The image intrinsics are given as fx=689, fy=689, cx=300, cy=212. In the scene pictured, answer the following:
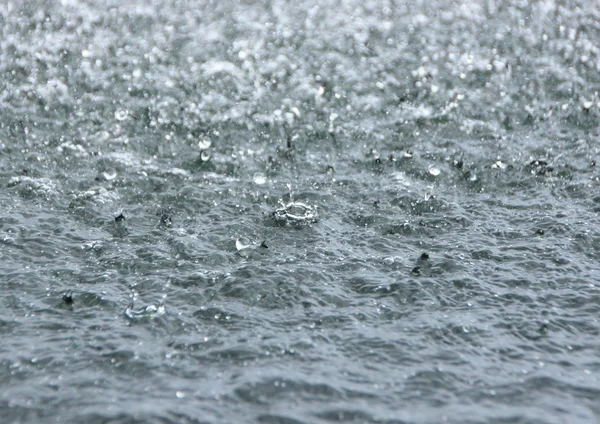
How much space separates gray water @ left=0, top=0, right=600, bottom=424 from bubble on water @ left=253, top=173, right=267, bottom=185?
0.14 ft

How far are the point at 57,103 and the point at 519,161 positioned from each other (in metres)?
6.98

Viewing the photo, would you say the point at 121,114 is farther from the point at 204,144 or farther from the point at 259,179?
the point at 259,179

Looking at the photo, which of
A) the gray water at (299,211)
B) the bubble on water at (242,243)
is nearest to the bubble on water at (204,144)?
the gray water at (299,211)

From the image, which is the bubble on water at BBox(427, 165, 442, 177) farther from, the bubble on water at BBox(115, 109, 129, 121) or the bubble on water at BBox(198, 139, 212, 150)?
the bubble on water at BBox(115, 109, 129, 121)

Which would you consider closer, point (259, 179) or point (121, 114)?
point (259, 179)

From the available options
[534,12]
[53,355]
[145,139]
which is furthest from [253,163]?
[534,12]

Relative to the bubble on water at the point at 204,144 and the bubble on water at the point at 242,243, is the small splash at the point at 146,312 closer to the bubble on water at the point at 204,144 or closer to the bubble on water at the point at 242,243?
the bubble on water at the point at 242,243

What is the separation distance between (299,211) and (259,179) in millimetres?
1062

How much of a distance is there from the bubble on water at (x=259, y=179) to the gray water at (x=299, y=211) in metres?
0.04

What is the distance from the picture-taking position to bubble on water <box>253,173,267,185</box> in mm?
8977

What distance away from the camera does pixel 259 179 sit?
9.05 m

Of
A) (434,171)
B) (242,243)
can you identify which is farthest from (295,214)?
(434,171)

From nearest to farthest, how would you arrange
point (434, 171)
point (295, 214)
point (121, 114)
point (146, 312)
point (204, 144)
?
point (146, 312) < point (295, 214) < point (434, 171) < point (204, 144) < point (121, 114)

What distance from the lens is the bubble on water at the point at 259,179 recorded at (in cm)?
898
